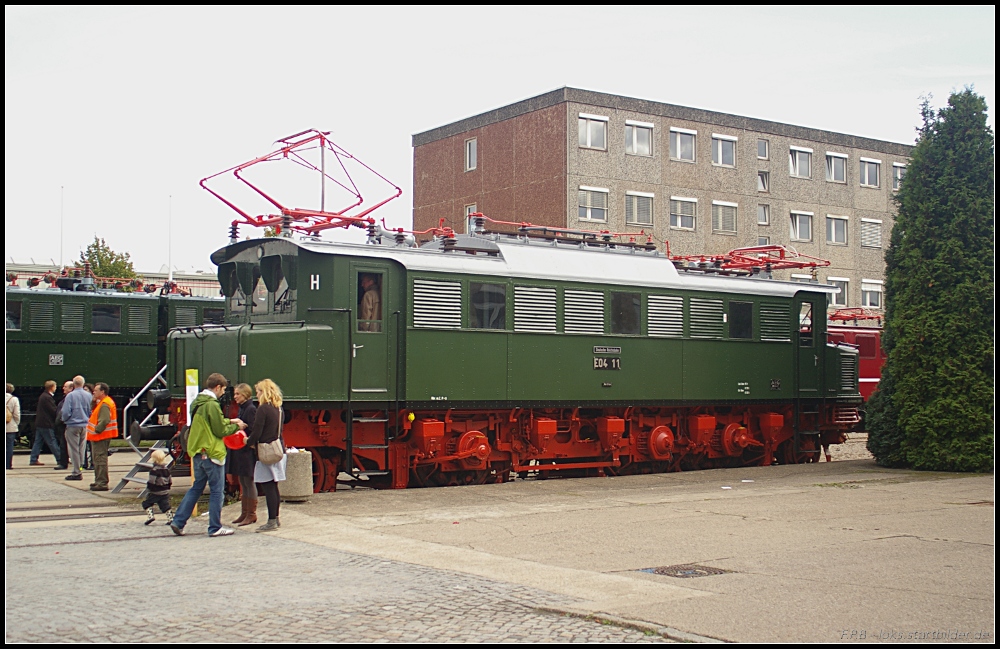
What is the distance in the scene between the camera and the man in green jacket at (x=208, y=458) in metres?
12.2

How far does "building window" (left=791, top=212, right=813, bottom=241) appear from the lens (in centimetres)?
5012

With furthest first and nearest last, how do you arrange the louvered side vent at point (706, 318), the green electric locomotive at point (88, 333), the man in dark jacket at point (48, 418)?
the green electric locomotive at point (88, 333) < the man in dark jacket at point (48, 418) < the louvered side vent at point (706, 318)

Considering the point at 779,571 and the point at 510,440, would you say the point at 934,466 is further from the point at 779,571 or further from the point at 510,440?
the point at 779,571

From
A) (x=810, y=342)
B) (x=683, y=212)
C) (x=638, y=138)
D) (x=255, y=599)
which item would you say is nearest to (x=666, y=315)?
(x=810, y=342)

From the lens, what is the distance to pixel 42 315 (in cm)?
2573

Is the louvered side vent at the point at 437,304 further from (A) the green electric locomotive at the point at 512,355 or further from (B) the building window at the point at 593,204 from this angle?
(B) the building window at the point at 593,204

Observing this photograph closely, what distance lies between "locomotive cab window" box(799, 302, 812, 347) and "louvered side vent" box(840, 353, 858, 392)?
944 millimetres

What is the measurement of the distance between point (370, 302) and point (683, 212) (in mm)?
32528

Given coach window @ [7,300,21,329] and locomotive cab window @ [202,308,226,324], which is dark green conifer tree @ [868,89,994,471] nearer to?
locomotive cab window @ [202,308,226,324]

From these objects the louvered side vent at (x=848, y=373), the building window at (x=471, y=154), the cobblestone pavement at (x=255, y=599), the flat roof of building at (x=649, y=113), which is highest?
the flat roof of building at (x=649, y=113)

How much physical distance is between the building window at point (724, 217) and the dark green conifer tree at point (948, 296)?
27678 mm

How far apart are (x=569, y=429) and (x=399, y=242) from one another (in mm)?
4452

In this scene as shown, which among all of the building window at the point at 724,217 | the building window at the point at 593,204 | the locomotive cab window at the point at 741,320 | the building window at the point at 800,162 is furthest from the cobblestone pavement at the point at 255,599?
the building window at the point at 800,162

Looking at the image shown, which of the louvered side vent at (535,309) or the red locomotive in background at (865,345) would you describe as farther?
the red locomotive in background at (865,345)
